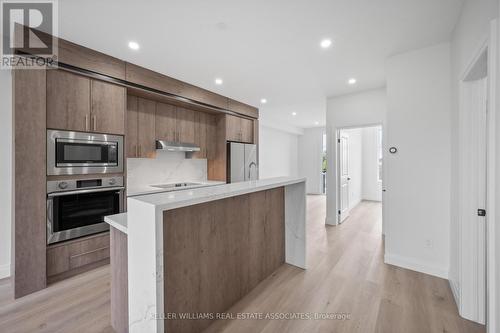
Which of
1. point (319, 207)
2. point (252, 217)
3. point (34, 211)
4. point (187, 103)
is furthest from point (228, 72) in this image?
point (319, 207)

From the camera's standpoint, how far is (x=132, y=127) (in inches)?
128

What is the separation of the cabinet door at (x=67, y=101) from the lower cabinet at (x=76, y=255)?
Answer: 133 cm

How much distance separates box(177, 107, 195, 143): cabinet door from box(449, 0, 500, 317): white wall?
3776 millimetres

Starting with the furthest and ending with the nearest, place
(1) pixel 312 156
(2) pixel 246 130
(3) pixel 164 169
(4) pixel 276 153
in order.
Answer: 1. (1) pixel 312 156
2. (4) pixel 276 153
3. (2) pixel 246 130
4. (3) pixel 164 169

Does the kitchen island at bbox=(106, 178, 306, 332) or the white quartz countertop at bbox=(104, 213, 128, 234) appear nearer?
the kitchen island at bbox=(106, 178, 306, 332)

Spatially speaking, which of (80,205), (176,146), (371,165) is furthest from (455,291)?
(371,165)

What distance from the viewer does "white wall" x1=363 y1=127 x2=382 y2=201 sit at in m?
6.96

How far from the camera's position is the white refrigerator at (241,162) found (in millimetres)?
4449

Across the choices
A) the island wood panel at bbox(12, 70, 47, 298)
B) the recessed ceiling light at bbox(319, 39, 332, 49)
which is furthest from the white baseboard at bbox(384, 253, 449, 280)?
the island wood panel at bbox(12, 70, 47, 298)

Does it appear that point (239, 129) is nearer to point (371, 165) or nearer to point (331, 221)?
point (331, 221)

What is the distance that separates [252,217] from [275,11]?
6.47 ft

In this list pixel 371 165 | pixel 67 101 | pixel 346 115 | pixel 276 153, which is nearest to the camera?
pixel 67 101

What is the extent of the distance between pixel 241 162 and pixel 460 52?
142 inches

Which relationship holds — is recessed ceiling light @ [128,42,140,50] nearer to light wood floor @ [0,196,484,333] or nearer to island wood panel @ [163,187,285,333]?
island wood panel @ [163,187,285,333]
